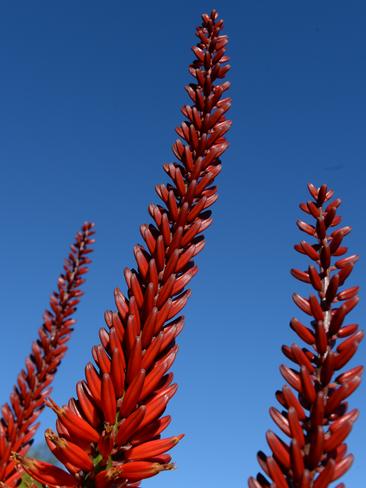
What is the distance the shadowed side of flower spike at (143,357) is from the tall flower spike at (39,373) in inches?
135

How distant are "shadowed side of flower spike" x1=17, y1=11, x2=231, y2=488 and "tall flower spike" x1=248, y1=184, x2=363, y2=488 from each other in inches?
30.0

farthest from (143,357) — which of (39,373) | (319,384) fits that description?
(39,373)

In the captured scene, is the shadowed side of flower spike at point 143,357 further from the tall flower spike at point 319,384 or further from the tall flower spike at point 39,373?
the tall flower spike at point 39,373

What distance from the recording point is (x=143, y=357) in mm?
3369

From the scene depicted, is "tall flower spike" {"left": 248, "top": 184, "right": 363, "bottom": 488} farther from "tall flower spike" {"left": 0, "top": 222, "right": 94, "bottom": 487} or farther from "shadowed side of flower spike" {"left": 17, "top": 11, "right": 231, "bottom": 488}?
"tall flower spike" {"left": 0, "top": 222, "right": 94, "bottom": 487}

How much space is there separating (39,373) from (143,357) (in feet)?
17.2

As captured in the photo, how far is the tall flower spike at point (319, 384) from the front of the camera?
8.43 feet

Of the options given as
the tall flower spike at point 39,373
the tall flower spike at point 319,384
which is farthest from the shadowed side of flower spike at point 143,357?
the tall flower spike at point 39,373

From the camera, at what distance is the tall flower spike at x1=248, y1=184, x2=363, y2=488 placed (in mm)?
2569

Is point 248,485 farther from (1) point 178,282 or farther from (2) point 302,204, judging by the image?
(2) point 302,204

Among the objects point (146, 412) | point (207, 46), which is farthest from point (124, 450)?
point (207, 46)

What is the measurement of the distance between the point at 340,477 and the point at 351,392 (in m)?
0.41

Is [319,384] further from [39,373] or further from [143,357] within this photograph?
[39,373]

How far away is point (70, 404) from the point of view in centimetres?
345
